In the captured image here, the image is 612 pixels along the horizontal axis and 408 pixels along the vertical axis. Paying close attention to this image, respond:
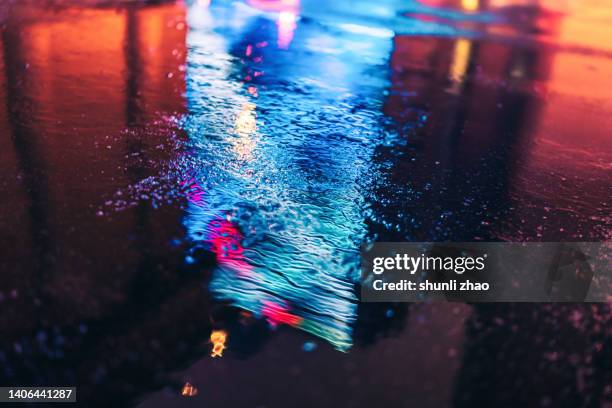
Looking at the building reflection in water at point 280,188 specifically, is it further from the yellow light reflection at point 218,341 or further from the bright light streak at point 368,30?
the bright light streak at point 368,30

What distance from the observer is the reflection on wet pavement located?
6.74ft

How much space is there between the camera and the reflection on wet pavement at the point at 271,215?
205 centimetres

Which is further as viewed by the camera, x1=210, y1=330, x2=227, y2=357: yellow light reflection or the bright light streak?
Result: the bright light streak

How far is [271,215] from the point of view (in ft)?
9.83

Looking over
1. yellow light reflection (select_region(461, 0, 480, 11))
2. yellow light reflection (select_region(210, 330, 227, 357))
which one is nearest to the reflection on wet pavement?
yellow light reflection (select_region(210, 330, 227, 357))

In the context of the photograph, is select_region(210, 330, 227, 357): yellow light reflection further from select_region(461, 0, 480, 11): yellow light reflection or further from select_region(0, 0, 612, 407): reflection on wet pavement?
select_region(461, 0, 480, 11): yellow light reflection

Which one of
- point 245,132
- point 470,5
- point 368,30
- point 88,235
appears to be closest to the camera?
point 88,235

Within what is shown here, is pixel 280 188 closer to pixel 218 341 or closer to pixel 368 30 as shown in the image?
pixel 218 341

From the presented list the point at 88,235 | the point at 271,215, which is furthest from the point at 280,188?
the point at 88,235

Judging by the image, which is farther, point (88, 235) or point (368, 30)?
point (368, 30)

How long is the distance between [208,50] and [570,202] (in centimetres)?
459

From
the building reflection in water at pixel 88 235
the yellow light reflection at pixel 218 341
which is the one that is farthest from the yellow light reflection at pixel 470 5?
the yellow light reflection at pixel 218 341

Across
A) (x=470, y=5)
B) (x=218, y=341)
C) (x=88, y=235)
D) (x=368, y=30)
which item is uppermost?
(x=470, y=5)

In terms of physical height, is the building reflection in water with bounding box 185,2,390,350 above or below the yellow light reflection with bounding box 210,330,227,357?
above
